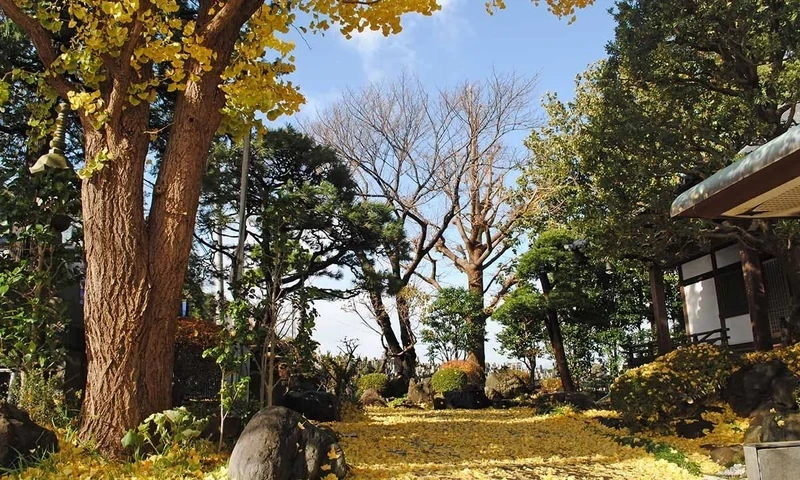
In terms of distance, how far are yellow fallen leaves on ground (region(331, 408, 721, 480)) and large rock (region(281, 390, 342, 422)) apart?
27 centimetres

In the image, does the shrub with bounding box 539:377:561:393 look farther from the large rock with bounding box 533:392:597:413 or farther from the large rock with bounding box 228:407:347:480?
the large rock with bounding box 228:407:347:480

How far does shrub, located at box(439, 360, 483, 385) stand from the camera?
581 inches

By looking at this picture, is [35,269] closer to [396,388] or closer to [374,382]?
[374,382]

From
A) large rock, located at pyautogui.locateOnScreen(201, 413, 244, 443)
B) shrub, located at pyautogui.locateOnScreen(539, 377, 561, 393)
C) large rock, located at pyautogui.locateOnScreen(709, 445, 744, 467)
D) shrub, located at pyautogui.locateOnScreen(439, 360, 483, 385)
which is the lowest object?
large rock, located at pyautogui.locateOnScreen(709, 445, 744, 467)

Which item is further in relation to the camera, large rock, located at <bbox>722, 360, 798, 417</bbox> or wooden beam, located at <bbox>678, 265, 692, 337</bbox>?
wooden beam, located at <bbox>678, 265, 692, 337</bbox>

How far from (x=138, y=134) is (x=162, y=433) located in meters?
2.41

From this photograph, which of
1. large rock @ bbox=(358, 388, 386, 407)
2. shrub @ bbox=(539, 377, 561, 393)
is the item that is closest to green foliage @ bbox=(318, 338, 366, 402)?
large rock @ bbox=(358, 388, 386, 407)

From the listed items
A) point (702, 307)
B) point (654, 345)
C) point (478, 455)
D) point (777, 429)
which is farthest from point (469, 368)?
point (777, 429)

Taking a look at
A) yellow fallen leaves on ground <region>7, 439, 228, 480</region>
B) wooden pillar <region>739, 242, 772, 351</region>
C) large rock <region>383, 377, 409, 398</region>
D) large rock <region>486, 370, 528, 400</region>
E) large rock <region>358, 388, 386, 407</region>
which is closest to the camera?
yellow fallen leaves on ground <region>7, 439, 228, 480</region>

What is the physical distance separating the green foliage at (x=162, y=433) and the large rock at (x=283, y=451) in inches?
19.7

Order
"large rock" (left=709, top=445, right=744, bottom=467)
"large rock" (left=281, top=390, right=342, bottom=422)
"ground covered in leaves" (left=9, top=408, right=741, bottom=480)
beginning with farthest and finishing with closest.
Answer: "large rock" (left=281, top=390, right=342, bottom=422), "large rock" (left=709, top=445, right=744, bottom=467), "ground covered in leaves" (left=9, top=408, right=741, bottom=480)

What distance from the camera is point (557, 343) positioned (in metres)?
13.2

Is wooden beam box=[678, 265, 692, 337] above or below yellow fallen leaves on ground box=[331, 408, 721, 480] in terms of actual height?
above

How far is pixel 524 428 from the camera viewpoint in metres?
8.30
